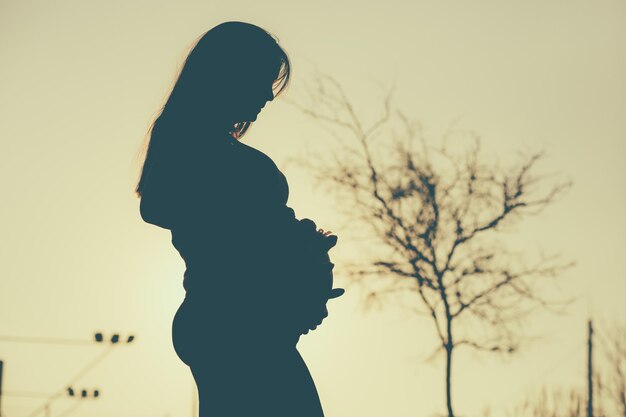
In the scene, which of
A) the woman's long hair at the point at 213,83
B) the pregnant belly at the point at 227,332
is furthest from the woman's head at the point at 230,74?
the pregnant belly at the point at 227,332

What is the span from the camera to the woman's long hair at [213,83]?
8.00 feet

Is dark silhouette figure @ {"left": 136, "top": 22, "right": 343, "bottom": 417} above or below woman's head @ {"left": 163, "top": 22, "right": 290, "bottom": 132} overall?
below

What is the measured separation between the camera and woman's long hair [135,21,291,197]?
2.44 meters

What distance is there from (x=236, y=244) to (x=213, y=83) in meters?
0.46

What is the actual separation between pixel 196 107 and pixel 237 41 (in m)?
0.22

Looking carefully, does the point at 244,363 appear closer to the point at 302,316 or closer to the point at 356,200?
the point at 302,316

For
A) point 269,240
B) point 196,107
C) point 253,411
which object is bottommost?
point 253,411

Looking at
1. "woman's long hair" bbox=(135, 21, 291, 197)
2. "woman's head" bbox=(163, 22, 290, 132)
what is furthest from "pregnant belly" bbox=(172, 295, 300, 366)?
"woman's head" bbox=(163, 22, 290, 132)

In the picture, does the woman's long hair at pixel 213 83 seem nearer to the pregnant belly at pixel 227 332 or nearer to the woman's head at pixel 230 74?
the woman's head at pixel 230 74

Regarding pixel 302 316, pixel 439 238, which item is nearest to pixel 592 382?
pixel 439 238

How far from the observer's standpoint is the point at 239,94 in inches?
97.1

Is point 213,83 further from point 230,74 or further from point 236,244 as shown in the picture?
point 236,244

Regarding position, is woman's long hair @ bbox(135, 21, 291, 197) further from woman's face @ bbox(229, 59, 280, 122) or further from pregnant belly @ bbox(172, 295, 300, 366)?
pregnant belly @ bbox(172, 295, 300, 366)

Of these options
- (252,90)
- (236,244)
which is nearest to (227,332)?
(236,244)
